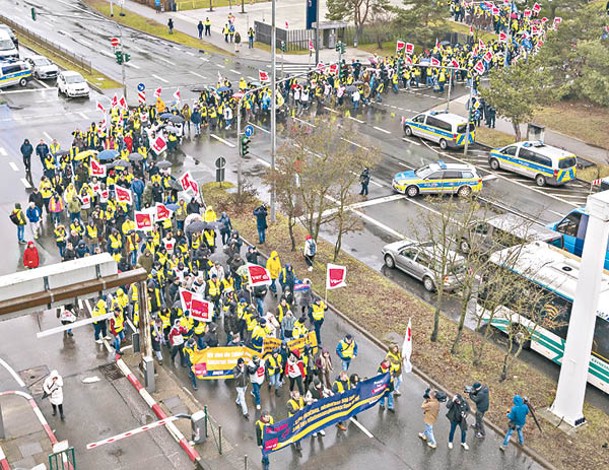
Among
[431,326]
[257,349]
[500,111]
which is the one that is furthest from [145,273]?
[500,111]

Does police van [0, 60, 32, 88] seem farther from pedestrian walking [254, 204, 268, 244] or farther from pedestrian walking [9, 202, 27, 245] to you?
pedestrian walking [254, 204, 268, 244]

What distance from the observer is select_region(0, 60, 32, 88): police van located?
50094mm

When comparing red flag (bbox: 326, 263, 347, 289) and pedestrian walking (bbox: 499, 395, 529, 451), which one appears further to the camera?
red flag (bbox: 326, 263, 347, 289)

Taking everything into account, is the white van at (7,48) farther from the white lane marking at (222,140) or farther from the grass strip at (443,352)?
the grass strip at (443,352)

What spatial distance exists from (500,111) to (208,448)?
26913 mm

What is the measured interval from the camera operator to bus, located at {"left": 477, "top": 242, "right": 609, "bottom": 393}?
Result: 2975 mm

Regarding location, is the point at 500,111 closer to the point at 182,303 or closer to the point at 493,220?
the point at 493,220

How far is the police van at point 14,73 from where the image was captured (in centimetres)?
5009

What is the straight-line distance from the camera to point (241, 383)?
2047 cm

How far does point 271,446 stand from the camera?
18578 mm

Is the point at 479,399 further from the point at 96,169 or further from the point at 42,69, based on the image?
the point at 42,69

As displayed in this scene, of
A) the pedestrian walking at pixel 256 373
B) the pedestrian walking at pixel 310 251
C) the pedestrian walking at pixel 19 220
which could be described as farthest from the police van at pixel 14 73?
the pedestrian walking at pixel 256 373

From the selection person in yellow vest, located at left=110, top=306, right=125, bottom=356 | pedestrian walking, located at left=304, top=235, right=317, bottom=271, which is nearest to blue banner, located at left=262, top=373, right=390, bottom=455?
person in yellow vest, located at left=110, top=306, right=125, bottom=356

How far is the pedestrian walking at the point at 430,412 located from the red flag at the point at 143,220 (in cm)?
1112
